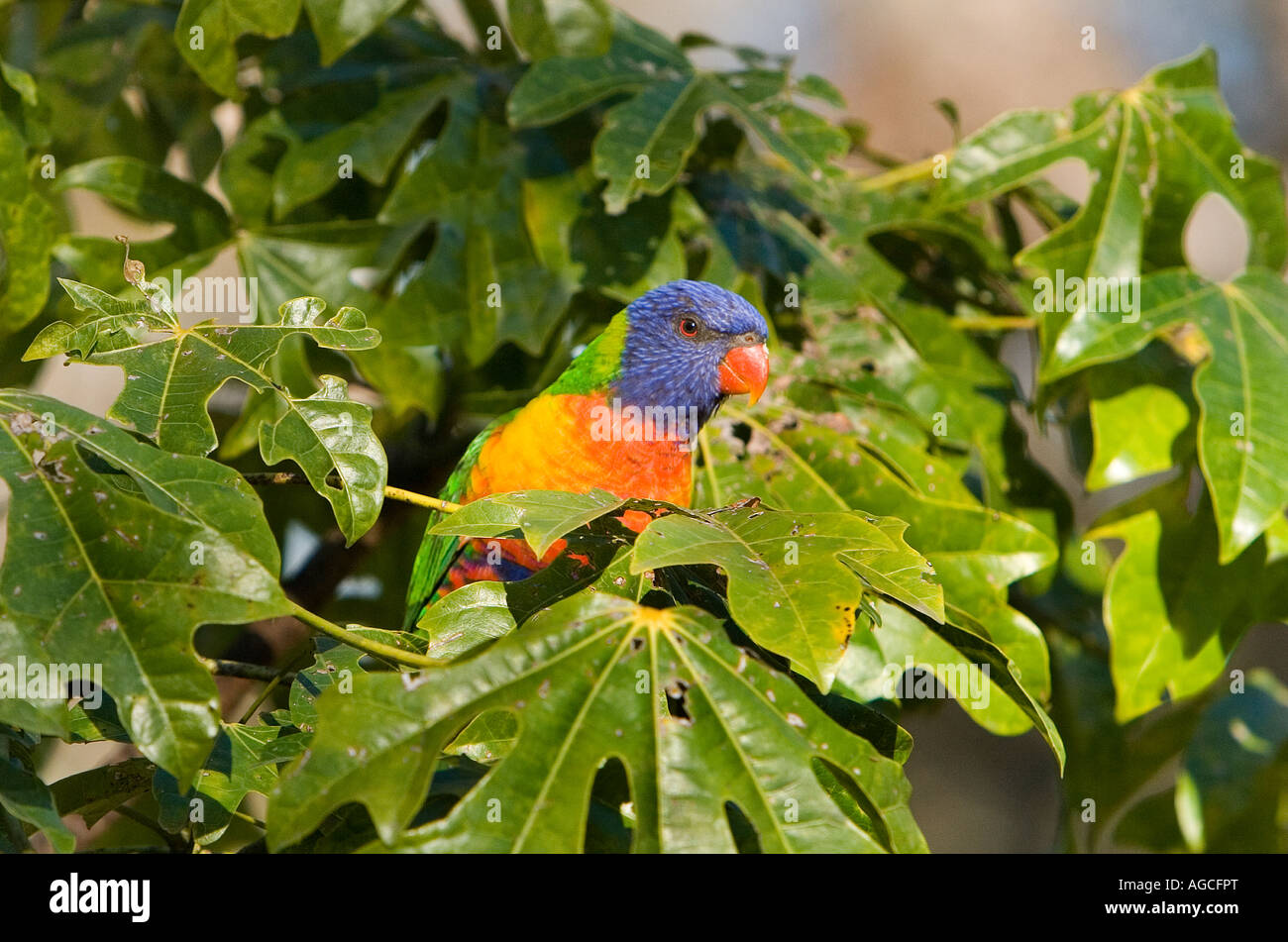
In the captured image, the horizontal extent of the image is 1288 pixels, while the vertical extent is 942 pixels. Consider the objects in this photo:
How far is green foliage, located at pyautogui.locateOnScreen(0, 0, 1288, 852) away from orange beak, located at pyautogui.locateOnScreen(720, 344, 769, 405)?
6 cm

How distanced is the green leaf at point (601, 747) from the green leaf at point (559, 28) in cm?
159

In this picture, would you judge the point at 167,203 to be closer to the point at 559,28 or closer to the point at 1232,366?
the point at 559,28

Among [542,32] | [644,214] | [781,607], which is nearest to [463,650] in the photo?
[781,607]

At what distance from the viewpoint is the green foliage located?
112 cm

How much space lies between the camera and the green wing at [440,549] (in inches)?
87.2

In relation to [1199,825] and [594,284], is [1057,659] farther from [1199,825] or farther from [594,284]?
[594,284]

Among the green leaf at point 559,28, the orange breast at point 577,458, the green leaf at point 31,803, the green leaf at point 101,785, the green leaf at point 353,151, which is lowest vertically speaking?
the green leaf at point 101,785

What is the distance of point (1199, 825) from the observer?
2.71 m

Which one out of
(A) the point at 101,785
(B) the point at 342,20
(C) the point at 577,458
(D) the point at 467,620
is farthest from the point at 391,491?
(B) the point at 342,20

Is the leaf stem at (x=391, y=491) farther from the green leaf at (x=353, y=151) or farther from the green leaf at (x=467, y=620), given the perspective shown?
the green leaf at (x=353, y=151)

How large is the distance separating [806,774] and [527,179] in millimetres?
1638

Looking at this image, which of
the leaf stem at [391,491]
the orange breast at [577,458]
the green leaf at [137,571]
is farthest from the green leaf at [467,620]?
the orange breast at [577,458]

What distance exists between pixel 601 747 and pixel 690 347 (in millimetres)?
1348

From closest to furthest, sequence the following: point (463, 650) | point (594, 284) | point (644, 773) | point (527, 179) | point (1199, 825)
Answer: point (644, 773), point (463, 650), point (594, 284), point (527, 179), point (1199, 825)
